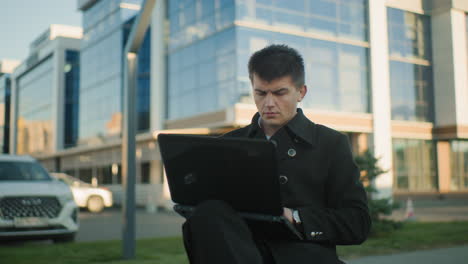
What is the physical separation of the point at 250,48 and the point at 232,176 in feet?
67.5

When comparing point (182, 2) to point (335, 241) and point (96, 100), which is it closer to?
point (96, 100)

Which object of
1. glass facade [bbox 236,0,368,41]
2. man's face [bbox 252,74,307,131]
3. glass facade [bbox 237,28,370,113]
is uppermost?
glass facade [bbox 236,0,368,41]

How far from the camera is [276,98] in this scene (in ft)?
8.26

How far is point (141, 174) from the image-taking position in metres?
29.0

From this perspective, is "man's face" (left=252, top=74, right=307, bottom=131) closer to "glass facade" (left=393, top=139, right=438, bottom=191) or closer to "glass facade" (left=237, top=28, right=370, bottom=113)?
"glass facade" (left=237, top=28, right=370, bottom=113)

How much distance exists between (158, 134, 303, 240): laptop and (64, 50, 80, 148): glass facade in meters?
42.1

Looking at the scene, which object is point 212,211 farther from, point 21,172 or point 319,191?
point 21,172

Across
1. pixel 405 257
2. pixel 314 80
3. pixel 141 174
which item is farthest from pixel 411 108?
pixel 405 257

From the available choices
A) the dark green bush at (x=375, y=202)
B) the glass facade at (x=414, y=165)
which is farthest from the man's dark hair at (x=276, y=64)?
the glass facade at (x=414, y=165)

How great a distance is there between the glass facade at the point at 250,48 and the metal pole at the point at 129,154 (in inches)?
542

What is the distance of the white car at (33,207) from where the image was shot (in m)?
9.30

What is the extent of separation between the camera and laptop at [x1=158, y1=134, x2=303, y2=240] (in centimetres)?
213

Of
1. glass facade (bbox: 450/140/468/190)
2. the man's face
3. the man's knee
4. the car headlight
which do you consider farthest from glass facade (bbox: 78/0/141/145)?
the man's knee

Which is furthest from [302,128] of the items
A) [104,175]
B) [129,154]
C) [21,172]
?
[104,175]
